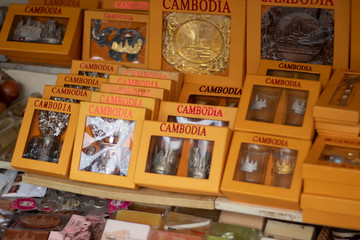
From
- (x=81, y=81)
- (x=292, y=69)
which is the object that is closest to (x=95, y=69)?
(x=81, y=81)

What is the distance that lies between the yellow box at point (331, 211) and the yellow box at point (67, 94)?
118 cm

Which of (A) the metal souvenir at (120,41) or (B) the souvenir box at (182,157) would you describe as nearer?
(B) the souvenir box at (182,157)

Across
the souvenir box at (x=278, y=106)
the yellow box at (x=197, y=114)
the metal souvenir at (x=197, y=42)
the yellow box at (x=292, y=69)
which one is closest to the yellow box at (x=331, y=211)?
the souvenir box at (x=278, y=106)

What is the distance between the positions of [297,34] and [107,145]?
3.41ft

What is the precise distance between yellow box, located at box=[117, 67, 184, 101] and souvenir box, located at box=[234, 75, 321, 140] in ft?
1.32

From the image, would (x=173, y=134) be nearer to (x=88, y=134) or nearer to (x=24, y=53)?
(x=88, y=134)

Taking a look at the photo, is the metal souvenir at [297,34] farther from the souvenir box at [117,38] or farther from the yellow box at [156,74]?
the souvenir box at [117,38]

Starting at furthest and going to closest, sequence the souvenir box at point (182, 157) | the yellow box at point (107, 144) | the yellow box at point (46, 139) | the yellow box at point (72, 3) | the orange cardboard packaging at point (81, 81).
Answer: the yellow box at point (72, 3), the orange cardboard packaging at point (81, 81), the yellow box at point (46, 139), the yellow box at point (107, 144), the souvenir box at point (182, 157)

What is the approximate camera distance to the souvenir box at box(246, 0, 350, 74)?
2.33 m

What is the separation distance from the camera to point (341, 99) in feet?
6.63

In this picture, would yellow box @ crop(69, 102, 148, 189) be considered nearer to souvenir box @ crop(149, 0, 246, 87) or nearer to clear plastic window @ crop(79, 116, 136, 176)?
clear plastic window @ crop(79, 116, 136, 176)

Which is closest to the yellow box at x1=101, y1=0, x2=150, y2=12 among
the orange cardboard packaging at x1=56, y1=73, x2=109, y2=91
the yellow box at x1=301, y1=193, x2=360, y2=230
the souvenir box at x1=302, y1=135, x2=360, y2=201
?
the orange cardboard packaging at x1=56, y1=73, x2=109, y2=91

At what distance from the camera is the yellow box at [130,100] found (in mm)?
2211

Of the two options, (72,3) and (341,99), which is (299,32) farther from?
(72,3)
